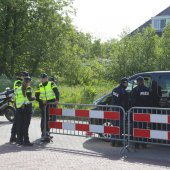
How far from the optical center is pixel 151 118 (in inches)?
383

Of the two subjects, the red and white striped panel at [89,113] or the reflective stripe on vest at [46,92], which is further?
the reflective stripe on vest at [46,92]

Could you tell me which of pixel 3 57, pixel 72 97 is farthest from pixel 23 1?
pixel 72 97

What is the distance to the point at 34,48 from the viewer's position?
39094mm

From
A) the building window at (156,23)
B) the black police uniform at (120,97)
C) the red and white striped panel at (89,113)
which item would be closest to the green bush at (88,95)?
the red and white striped panel at (89,113)

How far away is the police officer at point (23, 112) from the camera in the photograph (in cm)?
1093

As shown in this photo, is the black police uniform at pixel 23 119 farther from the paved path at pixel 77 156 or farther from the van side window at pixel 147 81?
the van side window at pixel 147 81

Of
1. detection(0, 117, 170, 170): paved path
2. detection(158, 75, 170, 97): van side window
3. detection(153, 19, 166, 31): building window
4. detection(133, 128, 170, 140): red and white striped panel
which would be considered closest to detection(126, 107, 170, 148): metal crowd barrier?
detection(133, 128, 170, 140): red and white striped panel

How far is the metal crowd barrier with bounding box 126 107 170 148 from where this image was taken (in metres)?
9.58

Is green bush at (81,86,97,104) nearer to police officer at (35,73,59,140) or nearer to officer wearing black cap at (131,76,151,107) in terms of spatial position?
police officer at (35,73,59,140)

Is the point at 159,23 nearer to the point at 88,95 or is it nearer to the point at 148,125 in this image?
the point at 88,95

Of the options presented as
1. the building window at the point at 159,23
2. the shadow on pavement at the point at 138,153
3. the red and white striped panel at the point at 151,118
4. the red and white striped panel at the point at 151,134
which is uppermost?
the building window at the point at 159,23

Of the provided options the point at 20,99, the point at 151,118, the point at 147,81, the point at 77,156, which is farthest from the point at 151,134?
the point at 20,99

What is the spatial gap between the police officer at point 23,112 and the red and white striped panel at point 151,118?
2.83 meters

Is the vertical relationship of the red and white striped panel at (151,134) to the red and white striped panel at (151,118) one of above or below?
below
